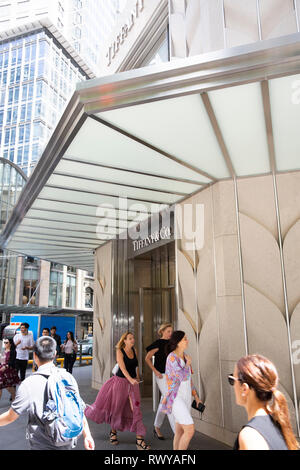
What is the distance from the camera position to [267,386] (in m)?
1.92

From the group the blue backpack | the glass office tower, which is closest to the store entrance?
the blue backpack

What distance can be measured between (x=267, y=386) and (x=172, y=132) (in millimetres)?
3713

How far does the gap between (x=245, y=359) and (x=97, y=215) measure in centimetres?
720

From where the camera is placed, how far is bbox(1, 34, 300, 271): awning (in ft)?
12.7

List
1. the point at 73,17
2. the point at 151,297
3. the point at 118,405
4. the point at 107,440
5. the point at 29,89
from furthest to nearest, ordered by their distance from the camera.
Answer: the point at 73,17, the point at 29,89, the point at 151,297, the point at 107,440, the point at 118,405

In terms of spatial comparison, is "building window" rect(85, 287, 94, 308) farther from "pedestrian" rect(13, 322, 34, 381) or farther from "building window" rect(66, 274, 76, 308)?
"pedestrian" rect(13, 322, 34, 381)

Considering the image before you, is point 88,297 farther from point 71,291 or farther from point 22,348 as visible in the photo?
point 22,348

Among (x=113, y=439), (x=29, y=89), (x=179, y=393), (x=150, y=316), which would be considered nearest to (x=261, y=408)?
(x=179, y=393)

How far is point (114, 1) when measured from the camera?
8550cm

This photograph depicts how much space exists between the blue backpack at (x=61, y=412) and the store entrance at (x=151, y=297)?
22.3 feet

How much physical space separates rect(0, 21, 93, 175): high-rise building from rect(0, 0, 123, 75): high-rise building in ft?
14.2

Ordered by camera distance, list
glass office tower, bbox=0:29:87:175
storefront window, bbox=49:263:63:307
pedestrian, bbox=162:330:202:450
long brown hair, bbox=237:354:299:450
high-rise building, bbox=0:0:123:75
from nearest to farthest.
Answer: long brown hair, bbox=237:354:299:450 < pedestrian, bbox=162:330:202:450 < storefront window, bbox=49:263:63:307 < glass office tower, bbox=0:29:87:175 < high-rise building, bbox=0:0:123:75

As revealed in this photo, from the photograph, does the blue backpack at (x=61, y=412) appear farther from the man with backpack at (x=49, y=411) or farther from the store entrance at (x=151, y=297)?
the store entrance at (x=151, y=297)

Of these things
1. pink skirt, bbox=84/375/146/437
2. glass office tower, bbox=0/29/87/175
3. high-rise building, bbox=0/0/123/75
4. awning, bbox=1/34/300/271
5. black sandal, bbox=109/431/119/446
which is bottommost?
black sandal, bbox=109/431/119/446
